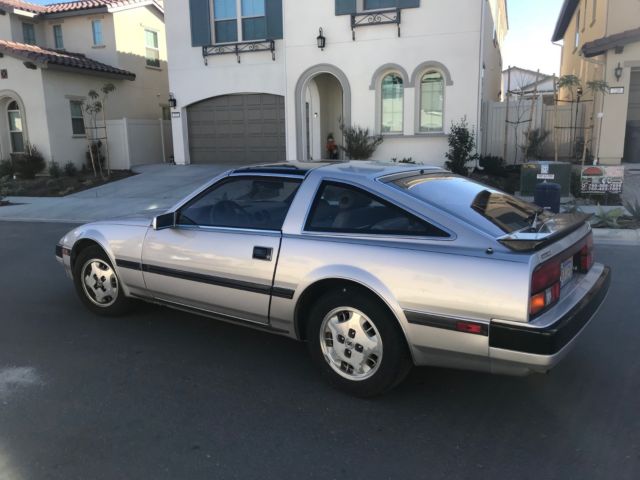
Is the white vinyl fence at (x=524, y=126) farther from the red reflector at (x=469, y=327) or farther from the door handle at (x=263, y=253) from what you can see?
the red reflector at (x=469, y=327)

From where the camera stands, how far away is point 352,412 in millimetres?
3449

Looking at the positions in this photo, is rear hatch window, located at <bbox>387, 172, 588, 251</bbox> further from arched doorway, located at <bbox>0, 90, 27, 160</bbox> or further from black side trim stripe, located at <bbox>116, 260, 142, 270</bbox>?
arched doorway, located at <bbox>0, 90, 27, 160</bbox>

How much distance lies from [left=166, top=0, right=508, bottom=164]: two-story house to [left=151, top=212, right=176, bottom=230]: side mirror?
1197 centimetres

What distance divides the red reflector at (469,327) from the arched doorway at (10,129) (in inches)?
810

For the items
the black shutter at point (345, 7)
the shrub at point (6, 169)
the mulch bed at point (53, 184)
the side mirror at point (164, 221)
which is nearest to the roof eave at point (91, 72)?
the mulch bed at point (53, 184)

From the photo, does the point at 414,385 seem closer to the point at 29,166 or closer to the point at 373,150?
the point at 373,150

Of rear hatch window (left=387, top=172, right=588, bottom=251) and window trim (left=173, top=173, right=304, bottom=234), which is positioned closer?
rear hatch window (left=387, top=172, right=588, bottom=251)

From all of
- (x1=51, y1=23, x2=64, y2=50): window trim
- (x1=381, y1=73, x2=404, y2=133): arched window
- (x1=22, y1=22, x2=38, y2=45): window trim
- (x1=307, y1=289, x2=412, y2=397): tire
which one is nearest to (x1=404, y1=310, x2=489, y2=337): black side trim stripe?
(x1=307, y1=289, x2=412, y2=397): tire

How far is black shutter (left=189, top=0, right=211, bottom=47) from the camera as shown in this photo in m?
17.5

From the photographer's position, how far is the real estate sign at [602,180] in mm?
10656

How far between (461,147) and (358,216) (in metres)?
11.6

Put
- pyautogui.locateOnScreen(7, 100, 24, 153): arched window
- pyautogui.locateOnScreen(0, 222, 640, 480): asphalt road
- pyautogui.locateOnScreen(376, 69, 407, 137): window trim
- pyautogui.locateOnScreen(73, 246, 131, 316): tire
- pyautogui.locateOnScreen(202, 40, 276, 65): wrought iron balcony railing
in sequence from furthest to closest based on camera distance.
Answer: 1. pyautogui.locateOnScreen(7, 100, 24, 153): arched window
2. pyautogui.locateOnScreen(202, 40, 276, 65): wrought iron balcony railing
3. pyautogui.locateOnScreen(376, 69, 407, 137): window trim
4. pyautogui.locateOnScreen(73, 246, 131, 316): tire
5. pyautogui.locateOnScreen(0, 222, 640, 480): asphalt road

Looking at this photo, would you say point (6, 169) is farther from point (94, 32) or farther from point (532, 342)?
point (532, 342)

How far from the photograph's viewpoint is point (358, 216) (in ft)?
12.2
